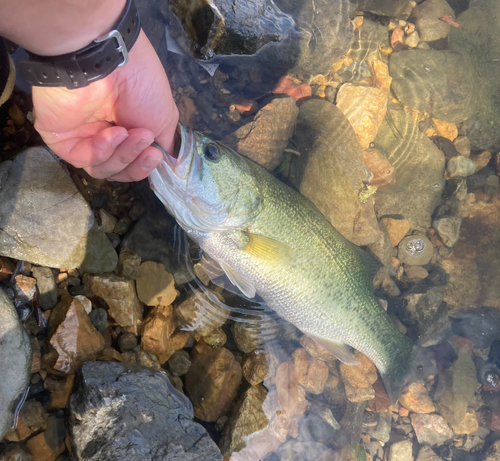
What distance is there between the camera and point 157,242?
11.4 feet

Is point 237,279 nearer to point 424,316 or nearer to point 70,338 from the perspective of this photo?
point 70,338

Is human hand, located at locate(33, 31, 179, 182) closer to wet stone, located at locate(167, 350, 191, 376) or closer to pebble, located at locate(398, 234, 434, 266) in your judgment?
wet stone, located at locate(167, 350, 191, 376)

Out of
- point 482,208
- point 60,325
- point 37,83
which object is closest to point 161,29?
point 37,83

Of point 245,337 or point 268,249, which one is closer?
point 268,249

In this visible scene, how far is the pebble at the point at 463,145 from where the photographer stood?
518cm

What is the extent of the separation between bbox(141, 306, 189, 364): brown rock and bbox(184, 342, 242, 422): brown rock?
0.79ft

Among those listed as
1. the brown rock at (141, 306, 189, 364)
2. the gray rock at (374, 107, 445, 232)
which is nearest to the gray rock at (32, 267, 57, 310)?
the brown rock at (141, 306, 189, 364)

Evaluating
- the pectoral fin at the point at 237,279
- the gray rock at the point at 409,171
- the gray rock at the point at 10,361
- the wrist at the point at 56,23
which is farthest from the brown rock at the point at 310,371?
the wrist at the point at 56,23

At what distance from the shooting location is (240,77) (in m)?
4.11

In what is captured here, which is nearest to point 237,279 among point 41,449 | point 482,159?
point 41,449

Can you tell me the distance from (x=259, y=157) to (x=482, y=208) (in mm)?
3671

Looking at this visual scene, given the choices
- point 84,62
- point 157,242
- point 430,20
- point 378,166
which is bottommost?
point 157,242

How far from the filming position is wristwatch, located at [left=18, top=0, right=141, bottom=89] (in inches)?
75.7

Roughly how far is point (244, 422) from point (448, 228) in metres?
3.86
